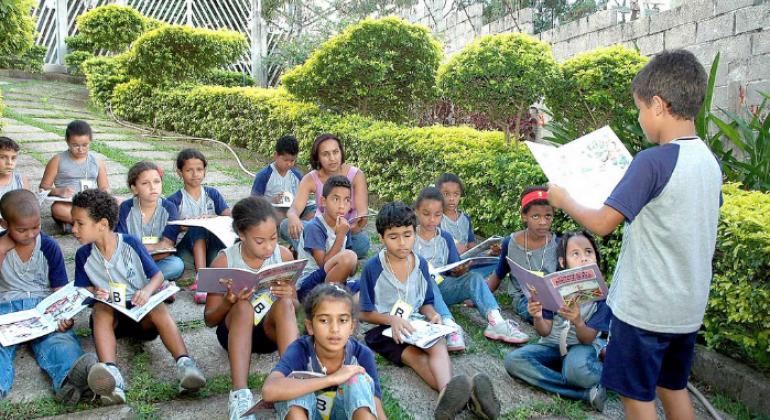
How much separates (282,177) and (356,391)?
124 inches

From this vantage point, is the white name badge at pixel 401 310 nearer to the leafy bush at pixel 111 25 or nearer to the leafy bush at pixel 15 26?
the leafy bush at pixel 15 26

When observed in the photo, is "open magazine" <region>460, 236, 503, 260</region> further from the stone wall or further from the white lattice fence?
the white lattice fence

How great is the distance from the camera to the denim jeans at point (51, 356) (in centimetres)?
279

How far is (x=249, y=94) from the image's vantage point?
9.12 m

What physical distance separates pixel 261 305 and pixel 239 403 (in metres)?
0.54

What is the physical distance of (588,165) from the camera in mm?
2385

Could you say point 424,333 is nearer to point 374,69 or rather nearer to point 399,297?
point 399,297

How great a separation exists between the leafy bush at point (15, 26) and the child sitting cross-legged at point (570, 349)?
433 centimetres

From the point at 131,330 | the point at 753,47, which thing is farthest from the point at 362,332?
the point at 753,47

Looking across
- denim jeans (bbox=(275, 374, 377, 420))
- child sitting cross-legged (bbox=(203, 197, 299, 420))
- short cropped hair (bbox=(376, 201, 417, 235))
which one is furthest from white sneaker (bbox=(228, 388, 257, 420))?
short cropped hair (bbox=(376, 201, 417, 235))

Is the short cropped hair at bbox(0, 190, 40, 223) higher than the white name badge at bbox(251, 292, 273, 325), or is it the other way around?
the short cropped hair at bbox(0, 190, 40, 223)

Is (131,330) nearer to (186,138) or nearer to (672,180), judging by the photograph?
(672,180)

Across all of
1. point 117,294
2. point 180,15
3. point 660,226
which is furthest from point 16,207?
point 180,15

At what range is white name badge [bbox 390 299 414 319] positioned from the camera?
316 cm
